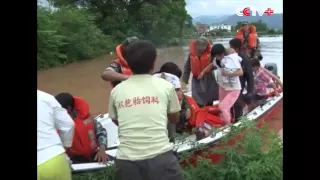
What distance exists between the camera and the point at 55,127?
7.09ft

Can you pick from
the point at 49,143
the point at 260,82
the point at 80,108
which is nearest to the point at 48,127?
the point at 49,143

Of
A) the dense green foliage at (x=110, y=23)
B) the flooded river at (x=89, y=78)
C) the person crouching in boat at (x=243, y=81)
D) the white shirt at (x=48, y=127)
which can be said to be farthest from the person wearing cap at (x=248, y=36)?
the dense green foliage at (x=110, y=23)

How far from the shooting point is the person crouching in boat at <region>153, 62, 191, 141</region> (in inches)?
141

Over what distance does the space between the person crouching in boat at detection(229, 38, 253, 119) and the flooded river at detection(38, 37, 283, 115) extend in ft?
10.8

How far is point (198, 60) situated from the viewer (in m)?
5.06

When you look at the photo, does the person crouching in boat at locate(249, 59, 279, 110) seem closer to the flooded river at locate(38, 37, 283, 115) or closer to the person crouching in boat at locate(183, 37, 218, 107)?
the person crouching in boat at locate(183, 37, 218, 107)

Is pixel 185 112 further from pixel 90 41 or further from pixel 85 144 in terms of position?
pixel 90 41

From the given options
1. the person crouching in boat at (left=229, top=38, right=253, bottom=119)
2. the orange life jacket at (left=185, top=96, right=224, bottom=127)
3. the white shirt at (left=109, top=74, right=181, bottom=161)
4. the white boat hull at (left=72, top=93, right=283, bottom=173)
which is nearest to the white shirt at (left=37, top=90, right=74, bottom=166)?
the white shirt at (left=109, top=74, right=181, bottom=161)

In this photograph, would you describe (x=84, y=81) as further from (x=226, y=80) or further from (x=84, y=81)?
(x=226, y=80)

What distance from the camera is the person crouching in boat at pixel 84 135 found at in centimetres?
315

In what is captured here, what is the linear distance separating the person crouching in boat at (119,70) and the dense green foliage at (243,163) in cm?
81
